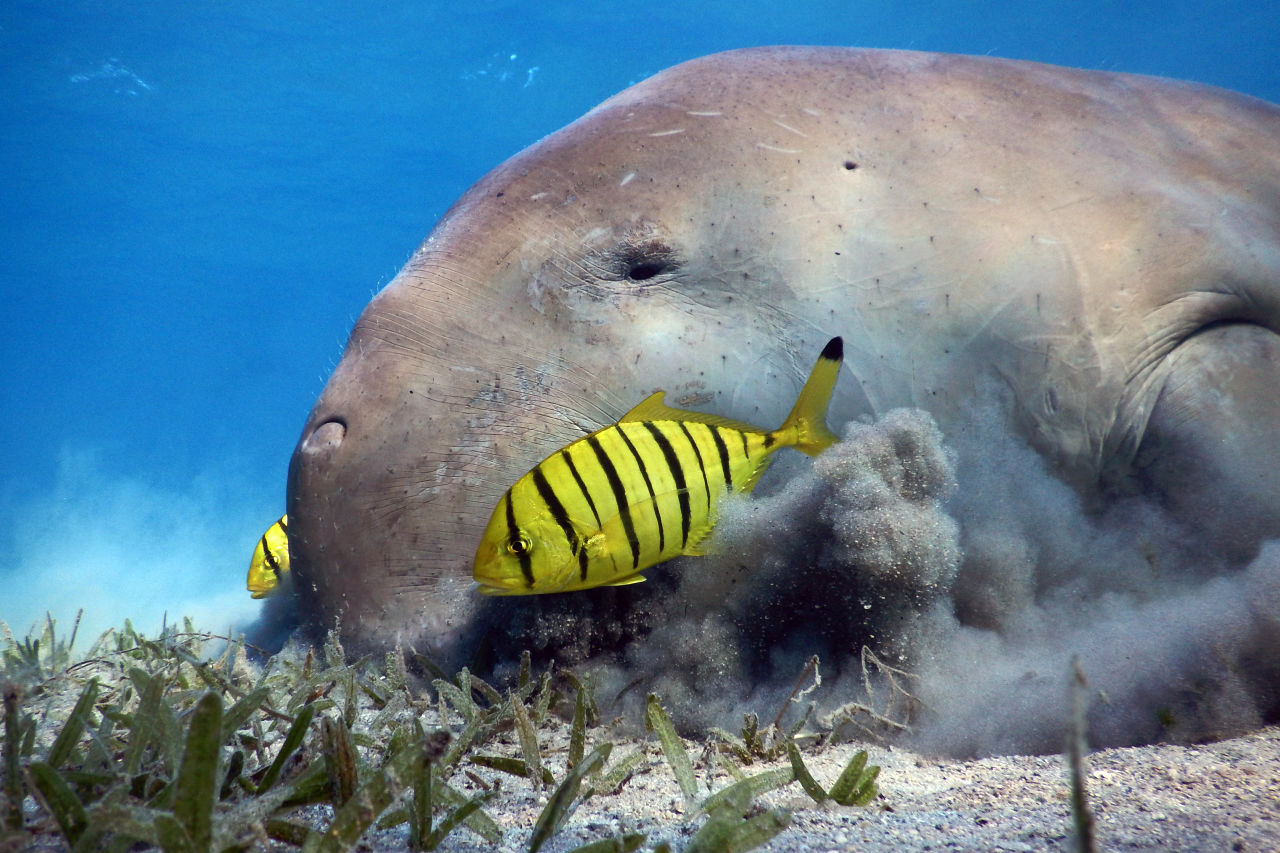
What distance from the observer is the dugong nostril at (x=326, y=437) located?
94.3 inches

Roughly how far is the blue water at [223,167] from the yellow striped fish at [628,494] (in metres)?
12.5

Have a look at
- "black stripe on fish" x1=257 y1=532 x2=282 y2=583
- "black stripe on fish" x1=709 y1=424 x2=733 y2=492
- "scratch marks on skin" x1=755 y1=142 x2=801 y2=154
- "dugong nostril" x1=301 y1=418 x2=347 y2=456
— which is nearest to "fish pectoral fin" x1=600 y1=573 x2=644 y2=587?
"black stripe on fish" x1=709 y1=424 x2=733 y2=492

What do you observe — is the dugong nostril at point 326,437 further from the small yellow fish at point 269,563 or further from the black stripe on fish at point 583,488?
the small yellow fish at point 269,563

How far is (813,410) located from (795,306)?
925 millimetres

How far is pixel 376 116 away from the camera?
47.2m

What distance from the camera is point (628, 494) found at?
1729 millimetres

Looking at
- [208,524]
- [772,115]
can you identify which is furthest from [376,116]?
[772,115]

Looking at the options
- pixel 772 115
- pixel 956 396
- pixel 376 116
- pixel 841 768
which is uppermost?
pixel 376 116

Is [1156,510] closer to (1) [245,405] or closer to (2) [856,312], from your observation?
(2) [856,312]

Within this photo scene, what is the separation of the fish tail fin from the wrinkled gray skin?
0.63m

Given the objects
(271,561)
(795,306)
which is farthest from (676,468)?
(271,561)

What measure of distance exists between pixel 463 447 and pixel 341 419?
46cm

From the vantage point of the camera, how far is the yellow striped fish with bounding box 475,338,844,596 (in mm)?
1627

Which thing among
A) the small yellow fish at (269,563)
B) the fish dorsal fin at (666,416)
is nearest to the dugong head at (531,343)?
the fish dorsal fin at (666,416)
